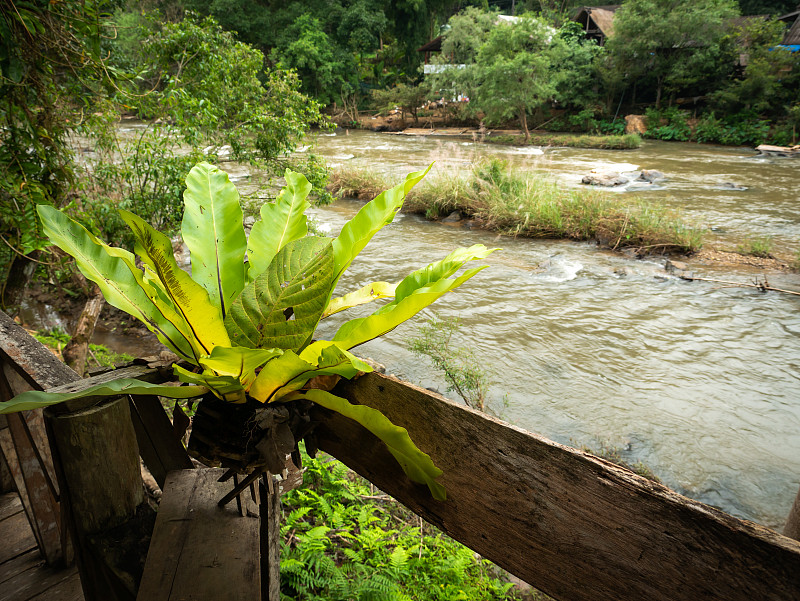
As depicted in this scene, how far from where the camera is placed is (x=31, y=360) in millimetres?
1190

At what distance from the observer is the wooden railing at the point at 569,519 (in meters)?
0.47

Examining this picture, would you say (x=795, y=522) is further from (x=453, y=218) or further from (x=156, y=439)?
(x=453, y=218)

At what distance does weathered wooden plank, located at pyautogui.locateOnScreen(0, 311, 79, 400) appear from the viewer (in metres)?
1.10

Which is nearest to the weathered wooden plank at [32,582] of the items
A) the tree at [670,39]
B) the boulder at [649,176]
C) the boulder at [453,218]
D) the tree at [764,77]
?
the boulder at [453,218]

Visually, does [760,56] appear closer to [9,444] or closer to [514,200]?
[514,200]

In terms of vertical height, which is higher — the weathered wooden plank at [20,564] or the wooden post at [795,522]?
the wooden post at [795,522]

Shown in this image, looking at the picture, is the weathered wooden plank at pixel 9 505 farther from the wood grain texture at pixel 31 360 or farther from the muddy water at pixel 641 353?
the muddy water at pixel 641 353

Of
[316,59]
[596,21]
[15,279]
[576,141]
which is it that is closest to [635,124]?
[576,141]

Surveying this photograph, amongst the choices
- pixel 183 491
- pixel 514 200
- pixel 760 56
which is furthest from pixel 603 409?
pixel 760 56

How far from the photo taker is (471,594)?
188 cm

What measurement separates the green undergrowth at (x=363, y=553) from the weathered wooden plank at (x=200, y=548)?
3.13 ft

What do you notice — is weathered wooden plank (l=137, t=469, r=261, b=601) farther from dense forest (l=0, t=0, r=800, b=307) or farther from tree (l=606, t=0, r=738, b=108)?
tree (l=606, t=0, r=738, b=108)

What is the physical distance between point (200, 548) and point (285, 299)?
507mm

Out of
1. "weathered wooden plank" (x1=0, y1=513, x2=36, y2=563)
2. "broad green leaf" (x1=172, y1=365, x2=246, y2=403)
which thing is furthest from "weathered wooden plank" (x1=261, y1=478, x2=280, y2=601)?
"weathered wooden plank" (x1=0, y1=513, x2=36, y2=563)
